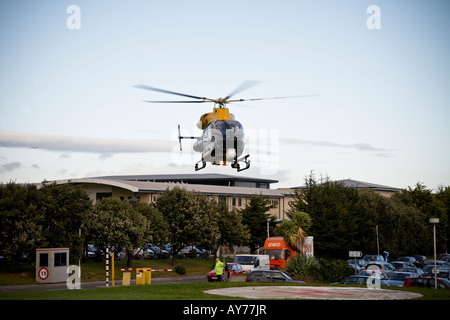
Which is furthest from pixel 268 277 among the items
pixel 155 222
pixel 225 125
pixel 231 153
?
pixel 155 222

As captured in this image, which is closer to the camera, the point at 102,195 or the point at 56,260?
the point at 56,260

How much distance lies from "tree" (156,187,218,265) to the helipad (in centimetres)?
3500

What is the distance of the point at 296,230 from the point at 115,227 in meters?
17.8

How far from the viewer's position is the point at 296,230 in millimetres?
52438

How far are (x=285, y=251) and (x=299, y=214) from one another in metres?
4.73

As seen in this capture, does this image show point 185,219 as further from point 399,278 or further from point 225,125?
point 399,278

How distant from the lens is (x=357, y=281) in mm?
28984

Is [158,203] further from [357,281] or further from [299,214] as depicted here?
[357,281]

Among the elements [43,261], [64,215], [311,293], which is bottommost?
[43,261]

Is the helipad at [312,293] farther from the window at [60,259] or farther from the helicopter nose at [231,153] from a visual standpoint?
the window at [60,259]

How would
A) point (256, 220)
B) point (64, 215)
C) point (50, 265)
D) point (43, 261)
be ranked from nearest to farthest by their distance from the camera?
point (50, 265) < point (43, 261) < point (64, 215) < point (256, 220)

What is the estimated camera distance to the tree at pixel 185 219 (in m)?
58.8

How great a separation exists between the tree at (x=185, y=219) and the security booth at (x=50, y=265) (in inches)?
739
